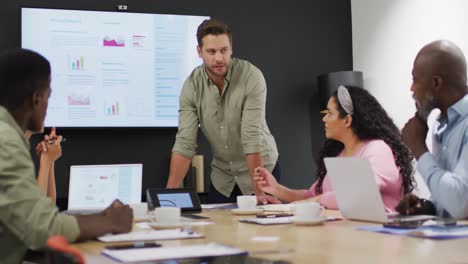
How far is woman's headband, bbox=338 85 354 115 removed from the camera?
299cm

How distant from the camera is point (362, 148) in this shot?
2.87 metres

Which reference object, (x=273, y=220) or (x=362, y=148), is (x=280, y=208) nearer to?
(x=273, y=220)

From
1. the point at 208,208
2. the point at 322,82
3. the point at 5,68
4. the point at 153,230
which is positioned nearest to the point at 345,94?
the point at 208,208

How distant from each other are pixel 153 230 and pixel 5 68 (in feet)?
2.15

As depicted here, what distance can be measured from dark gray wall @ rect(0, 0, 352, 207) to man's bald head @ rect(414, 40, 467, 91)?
2906 millimetres

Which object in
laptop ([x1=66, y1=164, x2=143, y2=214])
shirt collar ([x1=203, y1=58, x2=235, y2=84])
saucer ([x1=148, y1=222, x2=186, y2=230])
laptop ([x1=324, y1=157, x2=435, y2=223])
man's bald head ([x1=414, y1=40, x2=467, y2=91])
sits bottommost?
laptop ([x1=66, y1=164, x2=143, y2=214])

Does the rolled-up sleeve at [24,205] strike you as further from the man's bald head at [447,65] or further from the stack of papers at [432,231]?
the man's bald head at [447,65]

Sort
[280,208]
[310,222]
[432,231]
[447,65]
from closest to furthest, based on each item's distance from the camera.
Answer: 1. [432,231]
2. [310,222]
3. [447,65]
4. [280,208]

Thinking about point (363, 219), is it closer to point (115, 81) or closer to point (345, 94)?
point (345, 94)

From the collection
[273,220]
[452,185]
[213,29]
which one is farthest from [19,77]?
[213,29]

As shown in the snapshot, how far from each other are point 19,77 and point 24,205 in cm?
41

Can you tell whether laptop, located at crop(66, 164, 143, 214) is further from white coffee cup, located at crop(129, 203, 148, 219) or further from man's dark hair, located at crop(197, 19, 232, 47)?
white coffee cup, located at crop(129, 203, 148, 219)

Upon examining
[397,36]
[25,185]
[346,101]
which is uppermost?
[397,36]

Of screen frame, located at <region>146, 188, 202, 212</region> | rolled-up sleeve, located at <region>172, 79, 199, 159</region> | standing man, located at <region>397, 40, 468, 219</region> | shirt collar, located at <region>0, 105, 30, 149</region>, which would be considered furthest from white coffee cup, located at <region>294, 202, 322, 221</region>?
rolled-up sleeve, located at <region>172, 79, 199, 159</region>
